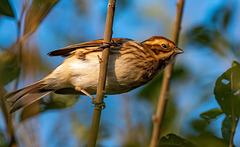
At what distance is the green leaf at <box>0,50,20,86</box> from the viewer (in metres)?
1.92

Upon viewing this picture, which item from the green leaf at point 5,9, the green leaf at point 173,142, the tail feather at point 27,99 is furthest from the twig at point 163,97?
the green leaf at point 5,9

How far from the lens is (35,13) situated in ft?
6.15

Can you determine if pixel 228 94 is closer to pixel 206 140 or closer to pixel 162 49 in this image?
pixel 206 140

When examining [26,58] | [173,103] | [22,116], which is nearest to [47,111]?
[22,116]

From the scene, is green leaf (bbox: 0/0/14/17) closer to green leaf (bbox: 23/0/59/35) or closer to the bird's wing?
green leaf (bbox: 23/0/59/35)

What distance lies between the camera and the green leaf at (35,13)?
1.87 meters

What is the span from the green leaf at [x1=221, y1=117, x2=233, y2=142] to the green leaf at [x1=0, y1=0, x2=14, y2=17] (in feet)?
5.43

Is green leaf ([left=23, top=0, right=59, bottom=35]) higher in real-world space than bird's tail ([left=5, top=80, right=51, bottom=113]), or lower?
higher

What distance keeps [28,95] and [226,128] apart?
2.32 meters

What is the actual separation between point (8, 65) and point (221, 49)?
134 centimetres

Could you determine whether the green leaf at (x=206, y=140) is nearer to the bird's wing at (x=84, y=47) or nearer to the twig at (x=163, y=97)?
the twig at (x=163, y=97)

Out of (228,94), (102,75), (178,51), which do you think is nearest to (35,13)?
(102,75)

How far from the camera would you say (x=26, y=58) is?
2283 millimetres

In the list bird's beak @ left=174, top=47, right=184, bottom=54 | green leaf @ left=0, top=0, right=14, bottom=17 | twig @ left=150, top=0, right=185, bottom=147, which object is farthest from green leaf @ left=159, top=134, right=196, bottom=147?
bird's beak @ left=174, top=47, right=184, bottom=54
